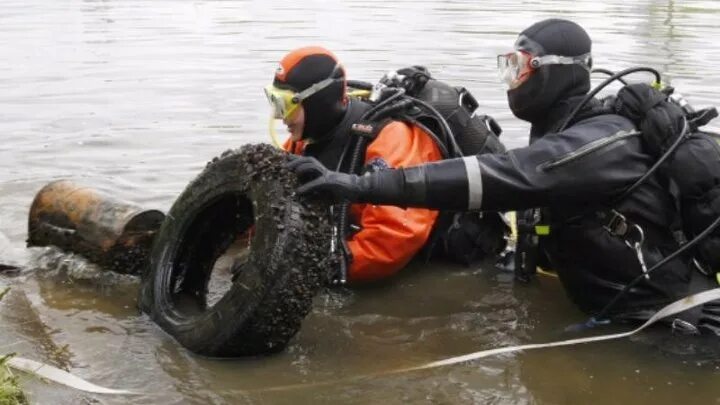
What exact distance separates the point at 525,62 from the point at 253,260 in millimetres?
1638

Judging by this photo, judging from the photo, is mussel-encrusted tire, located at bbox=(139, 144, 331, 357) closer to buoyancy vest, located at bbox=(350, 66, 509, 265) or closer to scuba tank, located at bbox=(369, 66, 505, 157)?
buoyancy vest, located at bbox=(350, 66, 509, 265)

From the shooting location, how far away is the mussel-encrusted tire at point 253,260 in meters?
3.77

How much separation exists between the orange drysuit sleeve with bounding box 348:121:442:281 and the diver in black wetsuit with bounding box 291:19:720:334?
638 mm

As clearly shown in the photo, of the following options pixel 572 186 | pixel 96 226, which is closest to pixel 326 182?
pixel 572 186

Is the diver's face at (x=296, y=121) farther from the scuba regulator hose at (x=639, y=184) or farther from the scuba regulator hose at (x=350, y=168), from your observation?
the scuba regulator hose at (x=639, y=184)

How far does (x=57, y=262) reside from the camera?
5.27m

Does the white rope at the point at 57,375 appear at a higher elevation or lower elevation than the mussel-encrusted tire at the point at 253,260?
lower

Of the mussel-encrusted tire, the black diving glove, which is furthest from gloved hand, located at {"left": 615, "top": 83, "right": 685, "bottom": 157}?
the mussel-encrusted tire

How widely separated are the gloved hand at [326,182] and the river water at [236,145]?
831 mm

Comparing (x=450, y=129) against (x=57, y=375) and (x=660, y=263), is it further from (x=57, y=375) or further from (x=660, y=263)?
(x=57, y=375)

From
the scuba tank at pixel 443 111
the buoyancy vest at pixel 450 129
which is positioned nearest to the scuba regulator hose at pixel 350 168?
the buoyancy vest at pixel 450 129

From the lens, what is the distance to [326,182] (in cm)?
371

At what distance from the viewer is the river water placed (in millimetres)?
3822

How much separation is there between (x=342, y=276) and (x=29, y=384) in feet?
5.65
